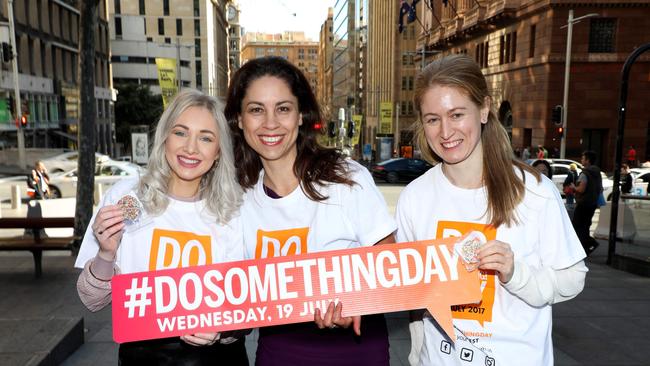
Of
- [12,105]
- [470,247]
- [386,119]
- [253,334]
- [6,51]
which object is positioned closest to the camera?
[470,247]

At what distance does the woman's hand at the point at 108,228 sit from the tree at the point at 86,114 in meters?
7.37

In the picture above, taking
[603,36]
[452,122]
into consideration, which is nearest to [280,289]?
[452,122]

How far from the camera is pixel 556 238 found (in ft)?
7.57

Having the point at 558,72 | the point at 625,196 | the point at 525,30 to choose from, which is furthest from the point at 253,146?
the point at 525,30

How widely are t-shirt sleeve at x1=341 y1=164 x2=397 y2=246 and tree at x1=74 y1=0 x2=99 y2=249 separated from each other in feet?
25.8

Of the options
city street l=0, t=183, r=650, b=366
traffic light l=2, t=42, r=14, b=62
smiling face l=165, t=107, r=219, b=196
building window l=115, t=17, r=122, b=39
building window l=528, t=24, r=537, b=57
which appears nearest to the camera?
smiling face l=165, t=107, r=219, b=196

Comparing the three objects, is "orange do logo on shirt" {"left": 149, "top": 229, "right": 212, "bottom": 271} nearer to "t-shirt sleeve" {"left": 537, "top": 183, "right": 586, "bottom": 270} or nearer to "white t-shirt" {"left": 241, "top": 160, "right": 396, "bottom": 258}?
"white t-shirt" {"left": 241, "top": 160, "right": 396, "bottom": 258}

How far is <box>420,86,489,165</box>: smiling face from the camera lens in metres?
2.45

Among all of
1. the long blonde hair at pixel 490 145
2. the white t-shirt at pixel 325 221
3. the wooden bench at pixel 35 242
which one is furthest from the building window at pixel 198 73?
the long blonde hair at pixel 490 145

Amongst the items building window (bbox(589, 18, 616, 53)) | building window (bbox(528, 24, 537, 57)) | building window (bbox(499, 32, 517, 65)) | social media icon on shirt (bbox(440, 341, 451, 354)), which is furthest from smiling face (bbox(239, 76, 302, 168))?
building window (bbox(499, 32, 517, 65))

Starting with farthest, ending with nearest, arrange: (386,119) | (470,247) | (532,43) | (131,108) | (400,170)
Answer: (131,108)
(386,119)
(532,43)
(400,170)
(470,247)

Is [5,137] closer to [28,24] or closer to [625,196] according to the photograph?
[28,24]

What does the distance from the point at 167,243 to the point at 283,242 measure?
595 mm

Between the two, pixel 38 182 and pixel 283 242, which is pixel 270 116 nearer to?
pixel 283 242
